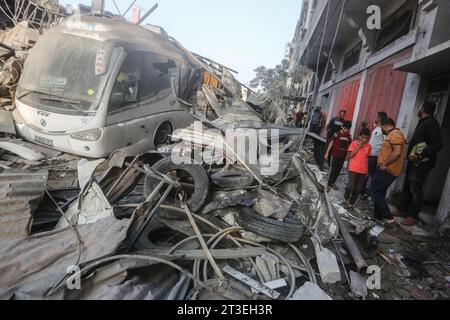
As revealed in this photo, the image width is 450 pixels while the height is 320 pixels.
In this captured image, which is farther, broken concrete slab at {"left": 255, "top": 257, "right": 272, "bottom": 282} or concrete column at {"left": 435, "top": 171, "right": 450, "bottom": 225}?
concrete column at {"left": 435, "top": 171, "right": 450, "bottom": 225}

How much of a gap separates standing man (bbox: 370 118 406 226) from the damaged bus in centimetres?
444

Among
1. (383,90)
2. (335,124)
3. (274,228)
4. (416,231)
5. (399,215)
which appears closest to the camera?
(274,228)

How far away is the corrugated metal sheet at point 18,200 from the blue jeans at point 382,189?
4.60 m

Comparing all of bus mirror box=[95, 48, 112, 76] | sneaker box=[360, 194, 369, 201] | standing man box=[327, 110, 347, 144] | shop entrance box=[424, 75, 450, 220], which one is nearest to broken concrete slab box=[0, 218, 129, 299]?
bus mirror box=[95, 48, 112, 76]

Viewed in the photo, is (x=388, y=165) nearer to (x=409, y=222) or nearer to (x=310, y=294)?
(x=409, y=222)

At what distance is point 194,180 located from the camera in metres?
3.69

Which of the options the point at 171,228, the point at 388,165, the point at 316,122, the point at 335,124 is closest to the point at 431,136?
the point at 388,165

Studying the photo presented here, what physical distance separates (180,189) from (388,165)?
3.26 m

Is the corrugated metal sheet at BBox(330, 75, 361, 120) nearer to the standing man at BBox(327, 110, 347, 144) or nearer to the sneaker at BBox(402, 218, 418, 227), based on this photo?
the standing man at BBox(327, 110, 347, 144)

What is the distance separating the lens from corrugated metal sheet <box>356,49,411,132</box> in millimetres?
6078

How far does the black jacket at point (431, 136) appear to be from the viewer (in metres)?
4.10
